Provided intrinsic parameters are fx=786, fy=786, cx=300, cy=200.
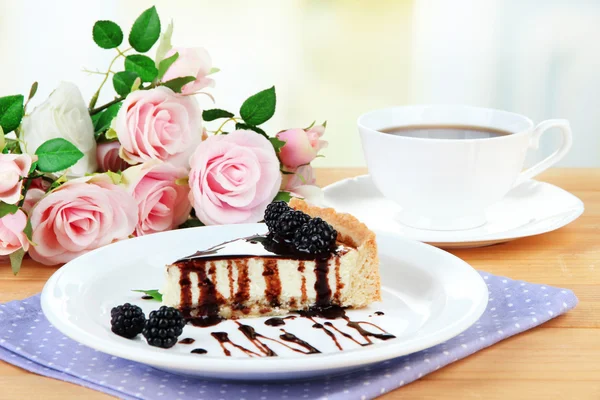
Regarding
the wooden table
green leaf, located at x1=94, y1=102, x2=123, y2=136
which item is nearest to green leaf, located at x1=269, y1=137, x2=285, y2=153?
green leaf, located at x1=94, y1=102, x2=123, y2=136

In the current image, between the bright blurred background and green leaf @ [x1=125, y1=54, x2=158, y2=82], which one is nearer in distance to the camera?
green leaf @ [x1=125, y1=54, x2=158, y2=82]

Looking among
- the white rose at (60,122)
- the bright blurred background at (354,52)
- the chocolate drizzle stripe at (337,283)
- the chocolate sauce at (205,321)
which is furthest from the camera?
the bright blurred background at (354,52)

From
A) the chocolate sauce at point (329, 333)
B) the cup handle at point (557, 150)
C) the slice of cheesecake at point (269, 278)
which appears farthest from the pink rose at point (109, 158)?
the cup handle at point (557, 150)

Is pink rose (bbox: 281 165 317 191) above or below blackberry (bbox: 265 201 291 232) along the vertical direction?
below

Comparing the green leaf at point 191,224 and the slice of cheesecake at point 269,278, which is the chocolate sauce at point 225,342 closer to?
the slice of cheesecake at point 269,278

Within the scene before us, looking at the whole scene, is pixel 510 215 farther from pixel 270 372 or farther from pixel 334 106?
pixel 334 106

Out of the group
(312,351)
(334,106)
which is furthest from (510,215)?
(334,106)

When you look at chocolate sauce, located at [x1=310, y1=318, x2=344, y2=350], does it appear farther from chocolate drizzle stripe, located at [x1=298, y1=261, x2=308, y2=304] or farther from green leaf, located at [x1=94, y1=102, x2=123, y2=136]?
green leaf, located at [x1=94, y1=102, x2=123, y2=136]
